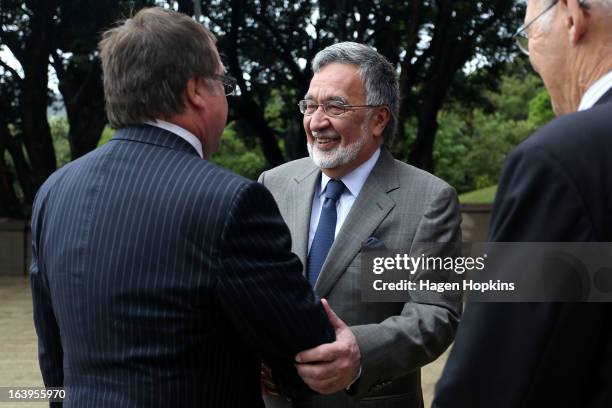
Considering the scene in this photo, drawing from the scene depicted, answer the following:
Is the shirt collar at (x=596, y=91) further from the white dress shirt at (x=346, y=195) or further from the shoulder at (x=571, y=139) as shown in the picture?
the white dress shirt at (x=346, y=195)

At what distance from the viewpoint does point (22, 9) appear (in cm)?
1521

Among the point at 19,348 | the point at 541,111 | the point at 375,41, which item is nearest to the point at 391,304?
the point at 19,348

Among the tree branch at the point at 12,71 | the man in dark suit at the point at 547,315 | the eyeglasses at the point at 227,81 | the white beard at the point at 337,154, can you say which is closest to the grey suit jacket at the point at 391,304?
the white beard at the point at 337,154

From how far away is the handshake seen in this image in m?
2.11

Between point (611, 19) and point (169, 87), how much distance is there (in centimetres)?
103

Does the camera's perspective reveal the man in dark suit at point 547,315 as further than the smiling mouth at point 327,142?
No

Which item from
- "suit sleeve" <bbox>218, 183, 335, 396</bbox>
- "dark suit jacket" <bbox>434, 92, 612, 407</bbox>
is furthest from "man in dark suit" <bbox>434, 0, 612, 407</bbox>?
"suit sleeve" <bbox>218, 183, 335, 396</bbox>

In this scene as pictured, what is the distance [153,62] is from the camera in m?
2.03

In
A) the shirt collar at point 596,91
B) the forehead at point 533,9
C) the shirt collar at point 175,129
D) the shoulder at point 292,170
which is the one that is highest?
the forehead at point 533,9

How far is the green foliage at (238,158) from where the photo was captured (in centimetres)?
2843

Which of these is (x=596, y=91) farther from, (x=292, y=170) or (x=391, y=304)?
(x=292, y=170)

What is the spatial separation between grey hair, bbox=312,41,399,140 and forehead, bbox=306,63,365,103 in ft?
0.06

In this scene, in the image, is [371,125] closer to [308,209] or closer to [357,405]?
[308,209]

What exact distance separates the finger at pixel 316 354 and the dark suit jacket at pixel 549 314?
2.04 feet
